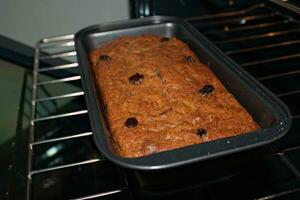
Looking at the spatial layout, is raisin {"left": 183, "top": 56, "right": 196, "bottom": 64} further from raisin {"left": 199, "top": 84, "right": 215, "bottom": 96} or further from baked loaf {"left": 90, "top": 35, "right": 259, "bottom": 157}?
raisin {"left": 199, "top": 84, "right": 215, "bottom": 96}

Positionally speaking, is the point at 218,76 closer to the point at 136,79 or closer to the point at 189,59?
the point at 189,59

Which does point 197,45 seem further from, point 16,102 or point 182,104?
point 16,102

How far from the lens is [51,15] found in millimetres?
1577

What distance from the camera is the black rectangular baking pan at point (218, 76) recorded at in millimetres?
631

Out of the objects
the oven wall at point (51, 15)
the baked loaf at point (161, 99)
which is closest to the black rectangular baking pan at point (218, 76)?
the baked loaf at point (161, 99)

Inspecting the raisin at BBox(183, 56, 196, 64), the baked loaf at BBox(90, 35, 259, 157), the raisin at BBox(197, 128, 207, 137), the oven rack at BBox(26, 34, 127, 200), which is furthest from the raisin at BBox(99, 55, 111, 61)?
the raisin at BBox(197, 128, 207, 137)

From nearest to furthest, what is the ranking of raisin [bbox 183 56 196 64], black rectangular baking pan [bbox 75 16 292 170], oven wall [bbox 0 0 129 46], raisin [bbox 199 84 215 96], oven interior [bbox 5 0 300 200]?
1. black rectangular baking pan [bbox 75 16 292 170]
2. oven interior [bbox 5 0 300 200]
3. raisin [bbox 199 84 215 96]
4. raisin [bbox 183 56 196 64]
5. oven wall [bbox 0 0 129 46]

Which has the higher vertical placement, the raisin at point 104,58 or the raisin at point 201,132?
the raisin at point 104,58

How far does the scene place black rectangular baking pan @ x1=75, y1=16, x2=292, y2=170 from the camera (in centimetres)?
63

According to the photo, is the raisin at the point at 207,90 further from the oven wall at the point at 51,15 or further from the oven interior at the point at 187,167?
the oven wall at the point at 51,15

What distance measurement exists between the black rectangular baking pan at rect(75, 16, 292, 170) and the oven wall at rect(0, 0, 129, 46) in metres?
0.34

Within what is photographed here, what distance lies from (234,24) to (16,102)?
0.97m

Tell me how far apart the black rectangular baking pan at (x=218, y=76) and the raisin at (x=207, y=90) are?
0.06 meters

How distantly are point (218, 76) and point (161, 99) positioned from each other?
21 cm
